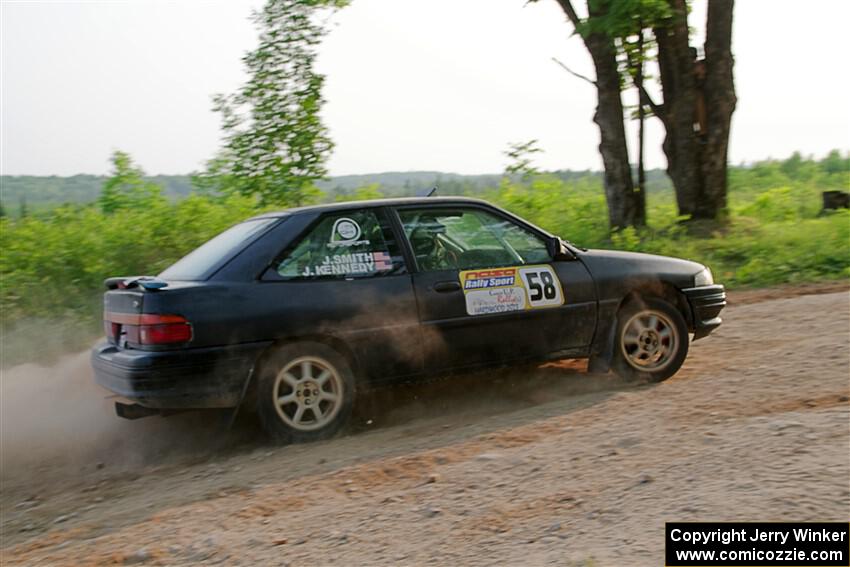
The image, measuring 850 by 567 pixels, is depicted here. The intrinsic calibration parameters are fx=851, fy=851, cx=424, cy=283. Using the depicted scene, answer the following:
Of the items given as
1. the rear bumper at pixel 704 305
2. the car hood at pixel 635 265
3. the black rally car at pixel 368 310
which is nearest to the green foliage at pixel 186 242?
the black rally car at pixel 368 310

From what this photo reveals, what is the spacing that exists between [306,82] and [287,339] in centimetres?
814

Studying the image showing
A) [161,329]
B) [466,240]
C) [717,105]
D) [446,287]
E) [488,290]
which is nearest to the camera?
[161,329]

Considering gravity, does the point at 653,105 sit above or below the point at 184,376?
above

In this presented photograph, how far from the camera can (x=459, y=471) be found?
16.0ft

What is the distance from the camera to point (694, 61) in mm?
13789

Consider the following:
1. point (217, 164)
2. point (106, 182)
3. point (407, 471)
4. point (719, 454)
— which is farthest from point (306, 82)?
point (719, 454)

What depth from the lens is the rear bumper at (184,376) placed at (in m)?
5.34

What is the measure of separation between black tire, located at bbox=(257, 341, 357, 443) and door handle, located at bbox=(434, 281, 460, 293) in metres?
0.85

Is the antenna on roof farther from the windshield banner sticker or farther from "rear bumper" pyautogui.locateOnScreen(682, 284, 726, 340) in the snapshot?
"rear bumper" pyautogui.locateOnScreen(682, 284, 726, 340)

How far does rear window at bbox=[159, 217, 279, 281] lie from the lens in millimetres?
5800

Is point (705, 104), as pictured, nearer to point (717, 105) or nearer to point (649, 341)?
point (717, 105)

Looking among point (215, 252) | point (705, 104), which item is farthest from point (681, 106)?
point (215, 252)

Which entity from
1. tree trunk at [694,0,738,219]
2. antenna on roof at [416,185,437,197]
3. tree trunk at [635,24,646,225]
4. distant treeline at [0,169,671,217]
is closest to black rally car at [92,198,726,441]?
antenna on roof at [416,185,437,197]

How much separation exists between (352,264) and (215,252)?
38.3 inches
